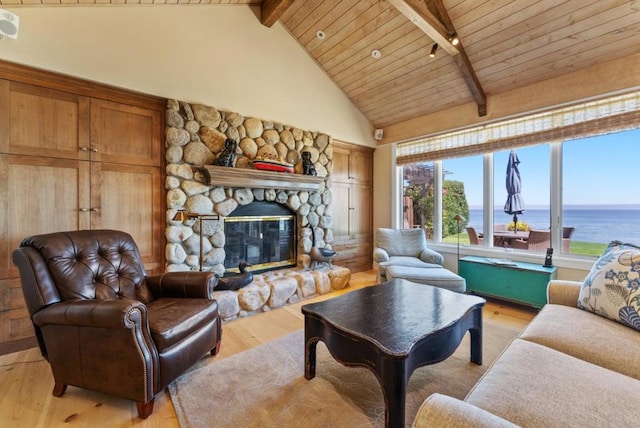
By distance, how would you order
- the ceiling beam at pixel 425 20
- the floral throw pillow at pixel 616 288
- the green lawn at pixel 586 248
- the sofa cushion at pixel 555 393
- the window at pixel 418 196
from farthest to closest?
1. the window at pixel 418 196
2. the green lawn at pixel 586 248
3. the ceiling beam at pixel 425 20
4. the floral throw pillow at pixel 616 288
5. the sofa cushion at pixel 555 393

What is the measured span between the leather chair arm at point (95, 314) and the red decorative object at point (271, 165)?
218cm

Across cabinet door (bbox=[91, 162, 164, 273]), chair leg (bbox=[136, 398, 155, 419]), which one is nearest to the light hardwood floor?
chair leg (bbox=[136, 398, 155, 419])

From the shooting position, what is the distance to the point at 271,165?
137 inches

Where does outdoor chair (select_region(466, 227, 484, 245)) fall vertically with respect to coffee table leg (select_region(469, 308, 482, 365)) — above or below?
above

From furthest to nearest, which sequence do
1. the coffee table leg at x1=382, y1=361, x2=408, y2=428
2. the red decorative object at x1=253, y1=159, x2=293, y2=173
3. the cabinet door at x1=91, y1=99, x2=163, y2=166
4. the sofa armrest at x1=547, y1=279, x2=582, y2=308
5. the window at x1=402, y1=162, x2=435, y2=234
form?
the window at x1=402, y1=162, x2=435, y2=234 < the red decorative object at x1=253, y1=159, x2=293, y2=173 < the cabinet door at x1=91, y1=99, x2=163, y2=166 < the sofa armrest at x1=547, y1=279, x2=582, y2=308 < the coffee table leg at x1=382, y1=361, x2=408, y2=428

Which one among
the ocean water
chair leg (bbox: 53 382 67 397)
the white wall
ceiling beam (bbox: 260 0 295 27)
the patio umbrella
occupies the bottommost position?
chair leg (bbox: 53 382 67 397)

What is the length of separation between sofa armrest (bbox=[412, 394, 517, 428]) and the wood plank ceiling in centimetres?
317

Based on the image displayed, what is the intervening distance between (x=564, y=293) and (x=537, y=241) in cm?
176

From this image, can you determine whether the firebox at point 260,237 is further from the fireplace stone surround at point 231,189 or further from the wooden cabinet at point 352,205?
the wooden cabinet at point 352,205

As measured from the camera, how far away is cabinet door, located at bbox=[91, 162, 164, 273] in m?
2.55

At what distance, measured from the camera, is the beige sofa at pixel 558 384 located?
78 cm

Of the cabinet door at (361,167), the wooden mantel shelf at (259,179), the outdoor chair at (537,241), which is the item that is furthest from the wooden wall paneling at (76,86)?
the outdoor chair at (537,241)

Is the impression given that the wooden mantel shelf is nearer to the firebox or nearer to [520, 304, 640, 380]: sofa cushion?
the firebox

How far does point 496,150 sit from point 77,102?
4.67m
